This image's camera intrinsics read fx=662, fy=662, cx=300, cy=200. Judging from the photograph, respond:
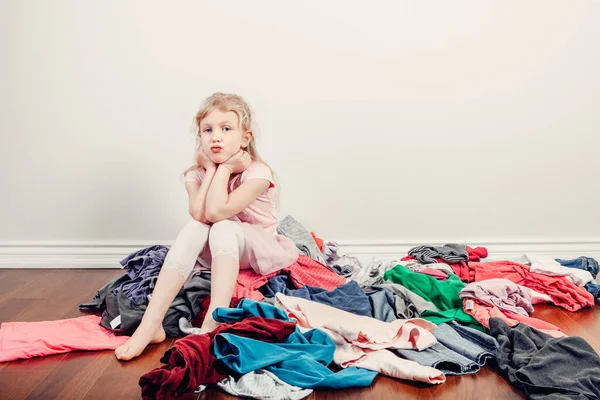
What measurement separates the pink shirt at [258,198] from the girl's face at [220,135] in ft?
0.36

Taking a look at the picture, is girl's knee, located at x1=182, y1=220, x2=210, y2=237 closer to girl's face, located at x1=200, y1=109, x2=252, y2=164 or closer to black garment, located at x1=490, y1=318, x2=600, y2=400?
girl's face, located at x1=200, y1=109, x2=252, y2=164

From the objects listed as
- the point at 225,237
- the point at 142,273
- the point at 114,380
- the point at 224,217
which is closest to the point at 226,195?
the point at 224,217

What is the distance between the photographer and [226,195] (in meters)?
2.35

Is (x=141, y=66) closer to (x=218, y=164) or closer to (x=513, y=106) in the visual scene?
(x=218, y=164)

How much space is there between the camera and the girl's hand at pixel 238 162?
8.00ft

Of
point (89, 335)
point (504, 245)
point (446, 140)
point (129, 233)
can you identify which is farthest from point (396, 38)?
point (89, 335)

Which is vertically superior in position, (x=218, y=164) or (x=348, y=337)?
(x=218, y=164)

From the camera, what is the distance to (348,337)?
1982 mm

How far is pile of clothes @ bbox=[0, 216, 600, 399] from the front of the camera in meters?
1.75

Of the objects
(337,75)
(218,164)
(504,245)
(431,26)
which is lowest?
(504,245)

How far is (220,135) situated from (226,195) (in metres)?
0.23

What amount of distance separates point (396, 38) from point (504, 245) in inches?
45.5

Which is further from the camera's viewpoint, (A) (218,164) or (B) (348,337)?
(A) (218,164)

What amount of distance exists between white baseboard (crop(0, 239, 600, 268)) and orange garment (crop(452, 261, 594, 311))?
1.57 feet
